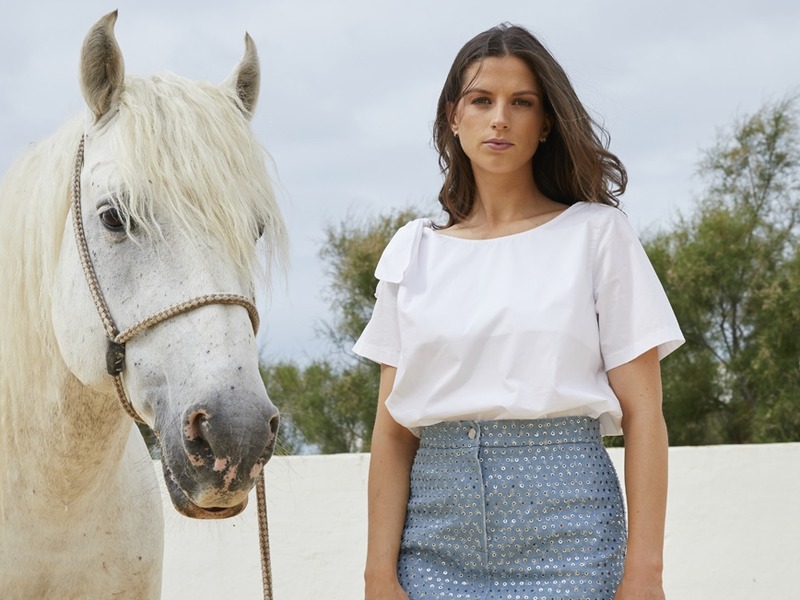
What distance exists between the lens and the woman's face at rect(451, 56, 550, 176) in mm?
1739

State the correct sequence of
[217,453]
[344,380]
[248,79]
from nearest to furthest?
[217,453], [248,79], [344,380]

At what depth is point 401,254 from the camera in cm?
181

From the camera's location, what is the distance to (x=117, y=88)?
190cm

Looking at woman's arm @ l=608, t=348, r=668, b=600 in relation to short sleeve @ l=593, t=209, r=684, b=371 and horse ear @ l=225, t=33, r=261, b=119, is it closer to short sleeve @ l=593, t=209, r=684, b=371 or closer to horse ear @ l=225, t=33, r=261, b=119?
short sleeve @ l=593, t=209, r=684, b=371

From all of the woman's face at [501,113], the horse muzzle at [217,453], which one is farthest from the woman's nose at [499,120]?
the horse muzzle at [217,453]

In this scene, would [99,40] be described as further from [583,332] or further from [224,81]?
[583,332]

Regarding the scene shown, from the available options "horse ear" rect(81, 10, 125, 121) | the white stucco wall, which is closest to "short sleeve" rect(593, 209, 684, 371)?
"horse ear" rect(81, 10, 125, 121)

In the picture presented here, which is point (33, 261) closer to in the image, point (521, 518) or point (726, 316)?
point (521, 518)

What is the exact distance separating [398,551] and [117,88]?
102 centimetres

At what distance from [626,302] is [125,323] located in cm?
87

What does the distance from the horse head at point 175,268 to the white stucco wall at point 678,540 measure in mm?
2606

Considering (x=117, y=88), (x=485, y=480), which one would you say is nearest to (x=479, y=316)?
(x=485, y=480)

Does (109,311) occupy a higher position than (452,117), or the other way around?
(452,117)

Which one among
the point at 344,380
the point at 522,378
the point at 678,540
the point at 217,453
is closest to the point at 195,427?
the point at 217,453
